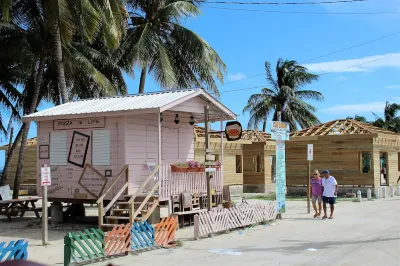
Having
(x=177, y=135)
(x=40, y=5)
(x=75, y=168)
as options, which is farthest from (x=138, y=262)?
(x=40, y=5)

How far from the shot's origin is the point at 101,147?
15109 mm

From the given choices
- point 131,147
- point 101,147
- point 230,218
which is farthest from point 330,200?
point 101,147

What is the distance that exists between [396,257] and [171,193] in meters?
7.11

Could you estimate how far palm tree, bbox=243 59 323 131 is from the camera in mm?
42875

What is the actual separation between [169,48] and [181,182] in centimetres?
1332

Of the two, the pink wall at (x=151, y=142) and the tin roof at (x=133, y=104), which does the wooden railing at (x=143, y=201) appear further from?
the tin roof at (x=133, y=104)

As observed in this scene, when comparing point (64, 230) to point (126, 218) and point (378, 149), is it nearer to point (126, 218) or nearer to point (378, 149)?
point (126, 218)

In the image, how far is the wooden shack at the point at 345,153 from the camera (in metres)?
26.9

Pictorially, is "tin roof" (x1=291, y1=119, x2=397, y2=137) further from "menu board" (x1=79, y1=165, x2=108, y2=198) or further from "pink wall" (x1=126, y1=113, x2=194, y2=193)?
"menu board" (x1=79, y1=165, x2=108, y2=198)

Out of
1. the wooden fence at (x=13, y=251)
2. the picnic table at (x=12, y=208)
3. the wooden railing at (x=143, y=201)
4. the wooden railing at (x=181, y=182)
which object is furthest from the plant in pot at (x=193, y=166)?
the wooden fence at (x=13, y=251)

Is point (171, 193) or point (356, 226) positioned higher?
point (171, 193)

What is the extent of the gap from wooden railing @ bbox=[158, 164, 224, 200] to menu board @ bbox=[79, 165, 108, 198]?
1.77m

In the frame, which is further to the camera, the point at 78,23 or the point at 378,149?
the point at 378,149

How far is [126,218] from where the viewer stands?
516 inches
